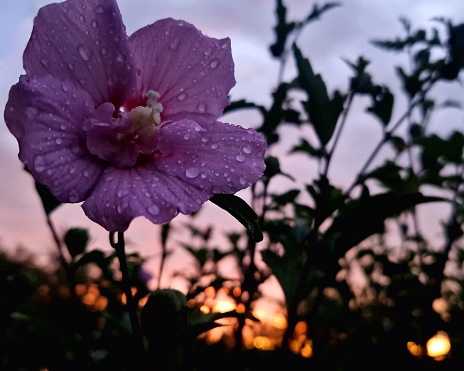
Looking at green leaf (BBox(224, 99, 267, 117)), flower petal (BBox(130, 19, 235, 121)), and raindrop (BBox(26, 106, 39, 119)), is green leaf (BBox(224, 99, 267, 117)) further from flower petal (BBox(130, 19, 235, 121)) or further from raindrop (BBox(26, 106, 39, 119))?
raindrop (BBox(26, 106, 39, 119))

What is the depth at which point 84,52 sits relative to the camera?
67 centimetres

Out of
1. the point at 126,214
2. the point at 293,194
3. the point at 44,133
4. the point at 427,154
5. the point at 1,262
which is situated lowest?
the point at 126,214

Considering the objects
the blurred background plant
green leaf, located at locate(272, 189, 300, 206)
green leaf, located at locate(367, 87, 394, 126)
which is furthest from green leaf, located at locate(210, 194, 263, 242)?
green leaf, located at locate(367, 87, 394, 126)

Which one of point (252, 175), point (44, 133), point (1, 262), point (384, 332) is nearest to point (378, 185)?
point (384, 332)

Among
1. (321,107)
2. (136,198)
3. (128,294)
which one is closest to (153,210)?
(136,198)

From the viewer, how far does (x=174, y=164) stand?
69 cm

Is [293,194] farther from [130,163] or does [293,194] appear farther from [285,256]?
[130,163]

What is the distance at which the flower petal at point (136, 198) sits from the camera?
0.59m

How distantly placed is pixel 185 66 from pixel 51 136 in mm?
216

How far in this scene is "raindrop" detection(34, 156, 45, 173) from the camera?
0.59 m

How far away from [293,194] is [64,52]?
0.72m

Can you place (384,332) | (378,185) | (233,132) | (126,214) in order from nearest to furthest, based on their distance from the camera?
1. (126,214)
2. (233,132)
3. (384,332)
4. (378,185)

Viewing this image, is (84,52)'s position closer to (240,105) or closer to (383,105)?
(240,105)

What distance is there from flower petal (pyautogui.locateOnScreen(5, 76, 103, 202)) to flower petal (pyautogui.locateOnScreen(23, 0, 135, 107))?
0.09 ft
